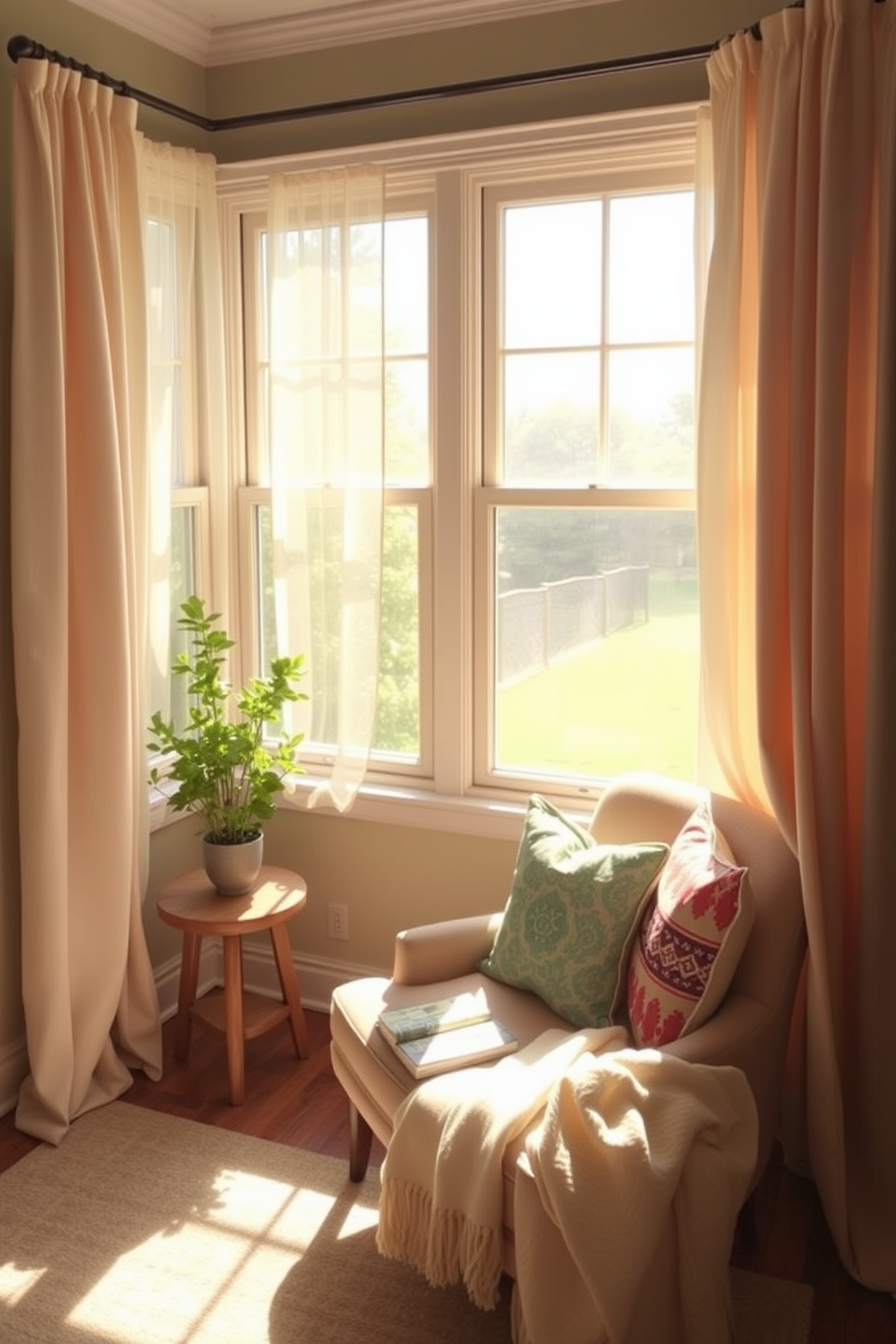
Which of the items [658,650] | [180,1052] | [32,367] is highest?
[32,367]

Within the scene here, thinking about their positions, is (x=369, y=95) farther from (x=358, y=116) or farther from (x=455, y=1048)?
(x=455, y=1048)

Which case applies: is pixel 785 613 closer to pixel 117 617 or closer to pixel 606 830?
pixel 606 830

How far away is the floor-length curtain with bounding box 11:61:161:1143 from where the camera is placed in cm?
278

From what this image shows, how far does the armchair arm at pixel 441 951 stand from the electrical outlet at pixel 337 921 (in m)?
0.83

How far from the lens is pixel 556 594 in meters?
3.25

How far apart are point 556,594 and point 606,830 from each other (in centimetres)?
72

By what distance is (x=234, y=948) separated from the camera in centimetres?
312

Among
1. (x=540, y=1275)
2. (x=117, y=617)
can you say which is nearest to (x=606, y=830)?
(x=540, y=1275)

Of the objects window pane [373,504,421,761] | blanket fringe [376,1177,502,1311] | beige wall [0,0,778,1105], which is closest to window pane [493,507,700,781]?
window pane [373,504,421,761]

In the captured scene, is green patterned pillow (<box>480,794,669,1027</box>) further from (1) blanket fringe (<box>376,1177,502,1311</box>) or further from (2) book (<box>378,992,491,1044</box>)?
(1) blanket fringe (<box>376,1177,502,1311</box>)

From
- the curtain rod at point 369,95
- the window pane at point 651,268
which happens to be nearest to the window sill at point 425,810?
the window pane at point 651,268

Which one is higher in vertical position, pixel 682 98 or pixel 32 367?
pixel 682 98

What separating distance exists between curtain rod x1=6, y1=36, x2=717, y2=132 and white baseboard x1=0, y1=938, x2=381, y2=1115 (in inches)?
92.1

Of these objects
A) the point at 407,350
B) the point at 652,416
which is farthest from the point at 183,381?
the point at 652,416
